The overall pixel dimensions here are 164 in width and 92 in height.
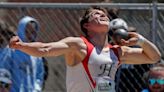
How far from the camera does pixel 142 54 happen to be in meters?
5.04

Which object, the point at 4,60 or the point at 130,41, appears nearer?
the point at 130,41

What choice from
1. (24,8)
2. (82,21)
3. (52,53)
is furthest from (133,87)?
(52,53)

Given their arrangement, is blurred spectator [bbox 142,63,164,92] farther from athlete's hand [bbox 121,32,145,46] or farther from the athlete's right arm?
the athlete's right arm

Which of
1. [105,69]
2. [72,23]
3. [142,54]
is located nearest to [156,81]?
[142,54]

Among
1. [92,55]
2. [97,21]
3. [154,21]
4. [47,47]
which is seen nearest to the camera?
[47,47]

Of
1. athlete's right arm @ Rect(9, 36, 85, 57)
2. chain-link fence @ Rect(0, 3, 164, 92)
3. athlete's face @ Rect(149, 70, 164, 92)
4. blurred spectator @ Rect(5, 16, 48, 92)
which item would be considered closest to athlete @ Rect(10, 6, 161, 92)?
athlete's right arm @ Rect(9, 36, 85, 57)

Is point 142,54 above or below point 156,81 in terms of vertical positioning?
above

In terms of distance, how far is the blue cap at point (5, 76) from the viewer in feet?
19.8

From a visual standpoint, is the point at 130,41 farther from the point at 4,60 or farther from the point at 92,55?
the point at 4,60

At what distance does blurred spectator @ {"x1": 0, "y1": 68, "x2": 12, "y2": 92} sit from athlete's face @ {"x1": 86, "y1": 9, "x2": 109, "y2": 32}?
1551 millimetres

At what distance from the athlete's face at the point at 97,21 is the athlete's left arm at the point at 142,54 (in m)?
0.33

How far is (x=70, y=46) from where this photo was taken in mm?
4586

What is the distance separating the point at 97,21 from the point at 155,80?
122 centimetres

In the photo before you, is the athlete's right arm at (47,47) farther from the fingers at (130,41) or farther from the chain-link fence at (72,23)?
the chain-link fence at (72,23)
